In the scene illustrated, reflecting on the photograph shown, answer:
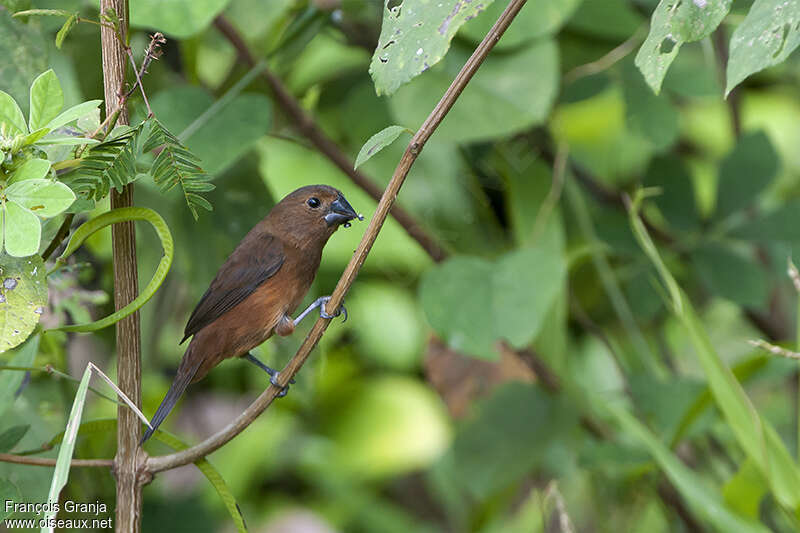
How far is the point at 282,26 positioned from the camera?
4.59 ft

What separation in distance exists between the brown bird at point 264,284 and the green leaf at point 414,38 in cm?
20

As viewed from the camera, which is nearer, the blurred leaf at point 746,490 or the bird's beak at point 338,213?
the bird's beak at point 338,213

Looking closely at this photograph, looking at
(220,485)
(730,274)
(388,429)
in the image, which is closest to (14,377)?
(220,485)

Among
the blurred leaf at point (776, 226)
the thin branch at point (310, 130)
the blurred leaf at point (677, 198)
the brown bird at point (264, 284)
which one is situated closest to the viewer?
the brown bird at point (264, 284)

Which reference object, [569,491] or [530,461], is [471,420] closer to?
[530,461]

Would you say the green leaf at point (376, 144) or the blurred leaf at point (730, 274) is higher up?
the green leaf at point (376, 144)

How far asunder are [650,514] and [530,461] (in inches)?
33.7

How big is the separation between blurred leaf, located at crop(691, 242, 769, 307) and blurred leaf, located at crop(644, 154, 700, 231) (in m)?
0.06

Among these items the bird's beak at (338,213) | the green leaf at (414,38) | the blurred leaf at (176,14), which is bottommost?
the bird's beak at (338,213)

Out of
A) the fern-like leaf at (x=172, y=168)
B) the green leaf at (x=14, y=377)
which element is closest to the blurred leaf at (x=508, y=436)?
the green leaf at (x=14, y=377)

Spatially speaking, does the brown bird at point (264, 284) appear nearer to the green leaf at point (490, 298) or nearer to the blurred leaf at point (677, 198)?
the green leaf at point (490, 298)

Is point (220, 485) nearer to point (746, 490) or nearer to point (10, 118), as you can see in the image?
point (10, 118)

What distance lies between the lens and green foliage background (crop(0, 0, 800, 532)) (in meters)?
1.09

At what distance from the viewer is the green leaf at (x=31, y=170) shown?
2.25ft
